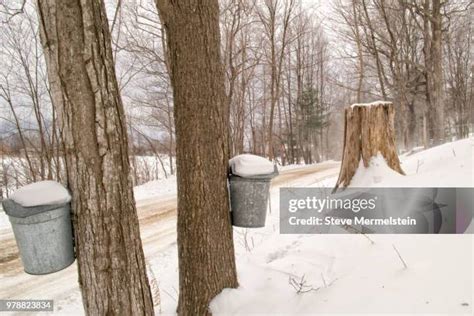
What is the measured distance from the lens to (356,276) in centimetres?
231

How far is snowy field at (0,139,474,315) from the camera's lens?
1.94 meters

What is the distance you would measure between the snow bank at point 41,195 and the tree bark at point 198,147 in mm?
887

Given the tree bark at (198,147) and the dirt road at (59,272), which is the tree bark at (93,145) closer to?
the tree bark at (198,147)

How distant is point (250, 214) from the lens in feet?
7.82

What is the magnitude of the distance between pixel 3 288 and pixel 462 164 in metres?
5.61

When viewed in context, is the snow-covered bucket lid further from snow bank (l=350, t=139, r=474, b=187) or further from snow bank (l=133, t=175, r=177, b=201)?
snow bank (l=133, t=175, r=177, b=201)

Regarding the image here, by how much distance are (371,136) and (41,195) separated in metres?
3.86

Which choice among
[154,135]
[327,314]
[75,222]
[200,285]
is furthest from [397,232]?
[154,135]

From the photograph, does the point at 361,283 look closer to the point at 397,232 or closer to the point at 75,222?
the point at 397,232

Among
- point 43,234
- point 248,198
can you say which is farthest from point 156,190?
point 43,234

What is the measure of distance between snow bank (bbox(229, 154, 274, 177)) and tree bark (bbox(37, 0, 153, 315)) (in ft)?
2.82

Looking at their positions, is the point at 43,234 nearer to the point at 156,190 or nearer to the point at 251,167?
the point at 251,167

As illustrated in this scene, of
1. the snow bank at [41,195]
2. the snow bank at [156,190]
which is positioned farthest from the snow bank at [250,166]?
the snow bank at [156,190]

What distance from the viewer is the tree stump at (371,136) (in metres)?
4.23
